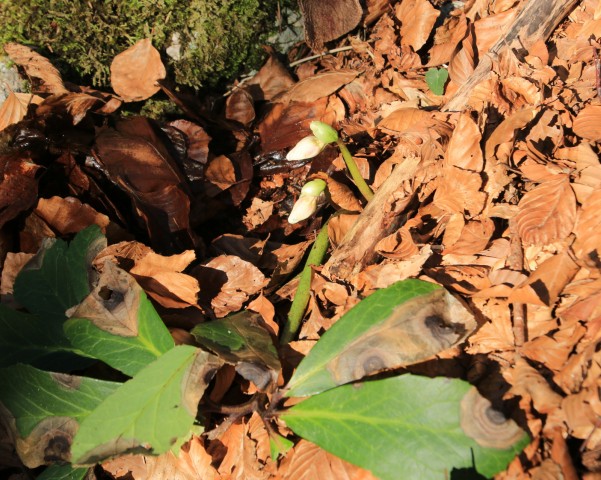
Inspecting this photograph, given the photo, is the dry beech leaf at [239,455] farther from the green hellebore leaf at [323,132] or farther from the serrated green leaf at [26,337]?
the green hellebore leaf at [323,132]

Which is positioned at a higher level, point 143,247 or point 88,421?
point 143,247

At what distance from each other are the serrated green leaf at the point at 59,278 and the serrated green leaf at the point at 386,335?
2.10 feet

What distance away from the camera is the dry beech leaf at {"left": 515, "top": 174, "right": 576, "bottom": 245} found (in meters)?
1.38

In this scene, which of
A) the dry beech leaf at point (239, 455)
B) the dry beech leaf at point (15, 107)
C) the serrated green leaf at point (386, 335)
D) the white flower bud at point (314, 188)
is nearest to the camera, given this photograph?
the serrated green leaf at point (386, 335)

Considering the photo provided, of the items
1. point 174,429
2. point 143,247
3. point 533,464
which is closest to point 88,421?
point 174,429

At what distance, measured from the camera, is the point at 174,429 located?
1196 mm

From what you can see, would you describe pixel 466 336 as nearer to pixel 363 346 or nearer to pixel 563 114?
pixel 363 346

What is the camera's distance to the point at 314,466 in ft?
4.22

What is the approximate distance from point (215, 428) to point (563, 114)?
1294 mm

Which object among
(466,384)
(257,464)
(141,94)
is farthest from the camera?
(141,94)

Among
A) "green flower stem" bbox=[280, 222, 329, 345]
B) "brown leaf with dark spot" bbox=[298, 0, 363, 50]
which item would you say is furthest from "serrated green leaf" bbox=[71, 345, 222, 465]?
"brown leaf with dark spot" bbox=[298, 0, 363, 50]

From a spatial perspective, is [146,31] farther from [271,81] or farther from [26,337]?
[26,337]

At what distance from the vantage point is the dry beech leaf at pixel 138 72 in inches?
76.9

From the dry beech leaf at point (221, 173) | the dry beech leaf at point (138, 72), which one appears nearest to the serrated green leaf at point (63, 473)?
the dry beech leaf at point (221, 173)
